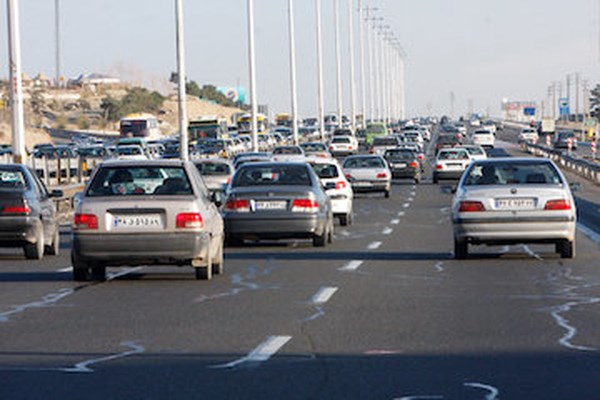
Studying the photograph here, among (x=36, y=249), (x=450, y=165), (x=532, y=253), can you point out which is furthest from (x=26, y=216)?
(x=450, y=165)

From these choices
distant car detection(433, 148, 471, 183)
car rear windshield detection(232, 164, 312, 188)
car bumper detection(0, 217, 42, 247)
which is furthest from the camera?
distant car detection(433, 148, 471, 183)

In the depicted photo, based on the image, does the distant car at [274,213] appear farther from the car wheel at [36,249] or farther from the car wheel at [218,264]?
the car wheel at [218,264]

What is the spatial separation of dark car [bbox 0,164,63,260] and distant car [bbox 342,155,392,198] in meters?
24.5

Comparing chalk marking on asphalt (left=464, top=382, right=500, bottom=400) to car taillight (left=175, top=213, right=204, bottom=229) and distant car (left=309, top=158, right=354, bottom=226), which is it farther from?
distant car (left=309, top=158, right=354, bottom=226)

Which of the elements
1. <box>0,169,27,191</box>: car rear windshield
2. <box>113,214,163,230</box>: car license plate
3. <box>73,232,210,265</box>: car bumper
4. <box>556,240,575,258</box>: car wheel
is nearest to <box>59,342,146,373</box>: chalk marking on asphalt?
<box>73,232,210,265</box>: car bumper

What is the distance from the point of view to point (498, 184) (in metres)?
22.1

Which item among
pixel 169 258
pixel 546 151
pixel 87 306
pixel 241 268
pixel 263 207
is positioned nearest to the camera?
pixel 87 306

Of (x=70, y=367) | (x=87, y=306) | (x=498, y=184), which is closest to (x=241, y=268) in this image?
(x=498, y=184)

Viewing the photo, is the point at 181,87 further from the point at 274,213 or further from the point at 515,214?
the point at 515,214

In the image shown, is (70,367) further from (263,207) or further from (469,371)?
(263,207)

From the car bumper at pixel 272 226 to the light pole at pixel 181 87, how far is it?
1125 inches

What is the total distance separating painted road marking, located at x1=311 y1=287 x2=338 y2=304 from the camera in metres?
16.0

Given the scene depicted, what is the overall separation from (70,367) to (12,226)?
12240 mm

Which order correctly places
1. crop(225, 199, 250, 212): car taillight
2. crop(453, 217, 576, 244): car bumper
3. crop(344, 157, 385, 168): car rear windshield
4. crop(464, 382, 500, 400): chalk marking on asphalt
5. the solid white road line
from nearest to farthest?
crop(464, 382, 500, 400): chalk marking on asphalt, crop(453, 217, 576, 244): car bumper, crop(225, 199, 250, 212): car taillight, the solid white road line, crop(344, 157, 385, 168): car rear windshield
